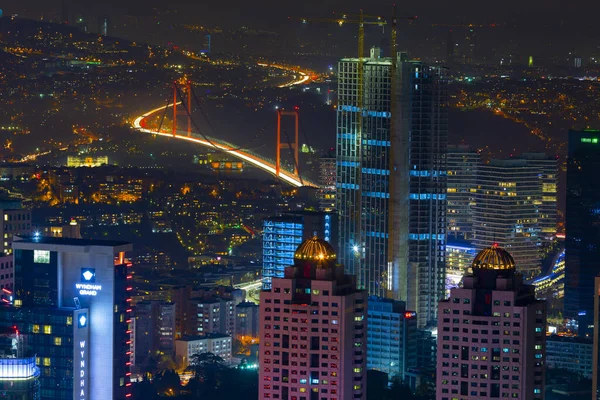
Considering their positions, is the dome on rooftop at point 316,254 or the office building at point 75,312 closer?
the dome on rooftop at point 316,254

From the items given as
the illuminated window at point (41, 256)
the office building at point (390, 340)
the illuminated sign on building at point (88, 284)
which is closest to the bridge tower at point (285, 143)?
the office building at point (390, 340)

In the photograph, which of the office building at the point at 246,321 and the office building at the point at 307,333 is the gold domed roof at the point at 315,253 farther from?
the office building at the point at 246,321

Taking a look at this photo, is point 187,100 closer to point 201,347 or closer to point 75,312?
point 201,347

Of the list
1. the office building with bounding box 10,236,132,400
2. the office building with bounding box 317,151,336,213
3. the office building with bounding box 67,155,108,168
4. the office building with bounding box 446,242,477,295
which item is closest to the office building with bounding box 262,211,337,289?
the office building with bounding box 446,242,477,295

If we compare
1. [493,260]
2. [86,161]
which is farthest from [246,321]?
[86,161]

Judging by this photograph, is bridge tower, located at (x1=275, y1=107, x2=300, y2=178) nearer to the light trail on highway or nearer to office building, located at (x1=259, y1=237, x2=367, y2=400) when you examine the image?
the light trail on highway
